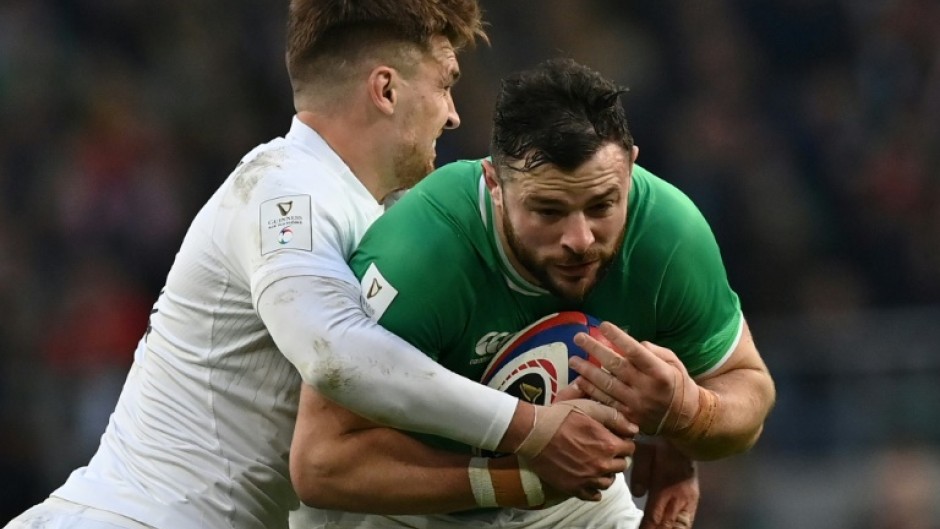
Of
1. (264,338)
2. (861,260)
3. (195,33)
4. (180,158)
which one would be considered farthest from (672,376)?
(195,33)

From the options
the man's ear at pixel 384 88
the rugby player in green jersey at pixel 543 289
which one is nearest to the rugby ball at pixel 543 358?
the rugby player in green jersey at pixel 543 289

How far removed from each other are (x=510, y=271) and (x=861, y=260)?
5354 millimetres

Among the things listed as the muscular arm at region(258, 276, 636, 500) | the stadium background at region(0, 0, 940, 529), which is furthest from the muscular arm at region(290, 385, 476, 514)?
the stadium background at region(0, 0, 940, 529)

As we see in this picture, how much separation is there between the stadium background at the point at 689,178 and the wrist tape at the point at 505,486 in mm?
4325

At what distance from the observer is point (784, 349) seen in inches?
304

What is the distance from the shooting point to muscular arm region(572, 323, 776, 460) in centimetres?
333

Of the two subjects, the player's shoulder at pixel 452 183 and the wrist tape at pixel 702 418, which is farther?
the player's shoulder at pixel 452 183

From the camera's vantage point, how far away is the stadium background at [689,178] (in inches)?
300

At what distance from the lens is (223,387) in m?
3.73

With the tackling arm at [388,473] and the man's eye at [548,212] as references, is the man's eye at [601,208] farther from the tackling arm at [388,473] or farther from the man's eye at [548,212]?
the tackling arm at [388,473]

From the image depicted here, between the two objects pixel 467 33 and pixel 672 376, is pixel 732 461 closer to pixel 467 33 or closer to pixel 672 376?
pixel 467 33

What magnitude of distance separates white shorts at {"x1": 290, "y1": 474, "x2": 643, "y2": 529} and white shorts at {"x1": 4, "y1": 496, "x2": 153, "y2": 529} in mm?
415

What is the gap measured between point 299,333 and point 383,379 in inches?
8.2

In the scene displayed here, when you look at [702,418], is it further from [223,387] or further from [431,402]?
[223,387]
